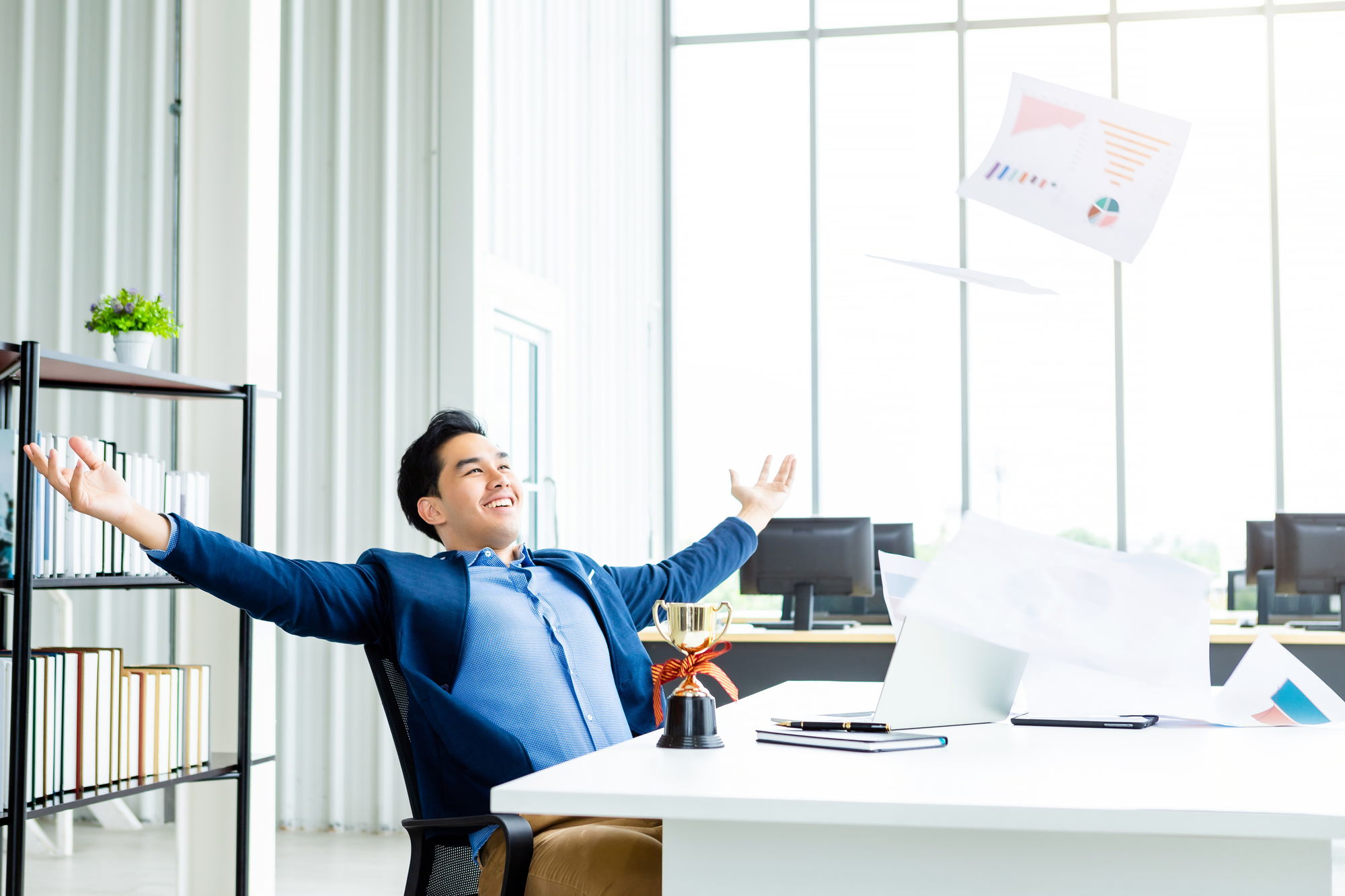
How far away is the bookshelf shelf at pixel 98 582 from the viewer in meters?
2.30

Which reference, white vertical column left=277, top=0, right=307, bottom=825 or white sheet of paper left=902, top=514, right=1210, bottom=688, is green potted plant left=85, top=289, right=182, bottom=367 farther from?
white sheet of paper left=902, top=514, right=1210, bottom=688

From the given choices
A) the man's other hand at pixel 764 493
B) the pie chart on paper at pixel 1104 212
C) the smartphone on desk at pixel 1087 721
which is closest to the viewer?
the smartphone on desk at pixel 1087 721

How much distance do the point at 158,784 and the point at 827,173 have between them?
5.35 m

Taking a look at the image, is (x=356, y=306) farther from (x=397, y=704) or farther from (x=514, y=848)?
(x=514, y=848)

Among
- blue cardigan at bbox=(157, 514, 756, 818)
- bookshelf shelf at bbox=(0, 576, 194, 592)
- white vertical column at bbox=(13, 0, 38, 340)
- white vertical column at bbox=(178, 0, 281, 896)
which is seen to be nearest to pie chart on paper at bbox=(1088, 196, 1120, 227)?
blue cardigan at bbox=(157, 514, 756, 818)

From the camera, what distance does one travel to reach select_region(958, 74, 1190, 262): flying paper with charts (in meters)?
1.77

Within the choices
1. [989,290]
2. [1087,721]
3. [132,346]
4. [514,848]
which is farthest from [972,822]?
[989,290]

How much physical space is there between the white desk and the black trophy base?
0.15m

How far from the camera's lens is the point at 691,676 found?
1.58 m

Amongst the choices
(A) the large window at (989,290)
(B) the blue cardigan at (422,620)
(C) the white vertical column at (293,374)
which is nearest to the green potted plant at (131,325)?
(B) the blue cardigan at (422,620)

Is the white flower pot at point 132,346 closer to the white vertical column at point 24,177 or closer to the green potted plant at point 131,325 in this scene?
the green potted plant at point 131,325

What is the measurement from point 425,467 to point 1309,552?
11.2 ft

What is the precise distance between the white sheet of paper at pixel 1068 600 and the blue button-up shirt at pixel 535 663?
73 centimetres

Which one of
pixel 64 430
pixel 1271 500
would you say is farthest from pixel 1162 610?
pixel 1271 500
